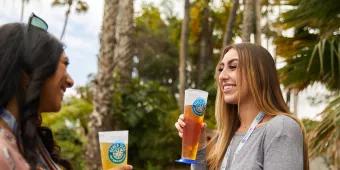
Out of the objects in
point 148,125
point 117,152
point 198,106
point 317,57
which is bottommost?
point 148,125

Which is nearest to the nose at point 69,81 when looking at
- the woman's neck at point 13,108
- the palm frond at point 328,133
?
the woman's neck at point 13,108

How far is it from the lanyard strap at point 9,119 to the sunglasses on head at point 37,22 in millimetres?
260

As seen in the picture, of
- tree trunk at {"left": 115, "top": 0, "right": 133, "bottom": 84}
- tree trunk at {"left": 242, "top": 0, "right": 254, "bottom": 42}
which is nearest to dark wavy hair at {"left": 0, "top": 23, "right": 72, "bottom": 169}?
tree trunk at {"left": 242, "top": 0, "right": 254, "bottom": 42}

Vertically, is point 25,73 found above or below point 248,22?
below

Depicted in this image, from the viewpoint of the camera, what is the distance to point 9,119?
1.50m

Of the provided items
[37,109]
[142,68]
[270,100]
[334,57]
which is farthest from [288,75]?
[142,68]

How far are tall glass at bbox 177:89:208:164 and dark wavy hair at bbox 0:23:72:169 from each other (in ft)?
3.39

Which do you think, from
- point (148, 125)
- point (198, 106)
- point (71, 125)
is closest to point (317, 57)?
point (198, 106)

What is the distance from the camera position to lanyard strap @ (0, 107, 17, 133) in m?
1.50

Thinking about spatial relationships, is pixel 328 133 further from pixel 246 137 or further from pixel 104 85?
pixel 104 85

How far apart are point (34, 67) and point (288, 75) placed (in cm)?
380

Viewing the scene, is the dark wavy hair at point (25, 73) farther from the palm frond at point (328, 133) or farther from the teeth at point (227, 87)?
the palm frond at point (328, 133)

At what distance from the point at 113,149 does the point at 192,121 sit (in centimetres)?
57

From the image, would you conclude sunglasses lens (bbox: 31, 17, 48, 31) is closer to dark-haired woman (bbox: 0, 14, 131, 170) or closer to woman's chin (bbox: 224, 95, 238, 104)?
dark-haired woman (bbox: 0, 14, 131, 170)
